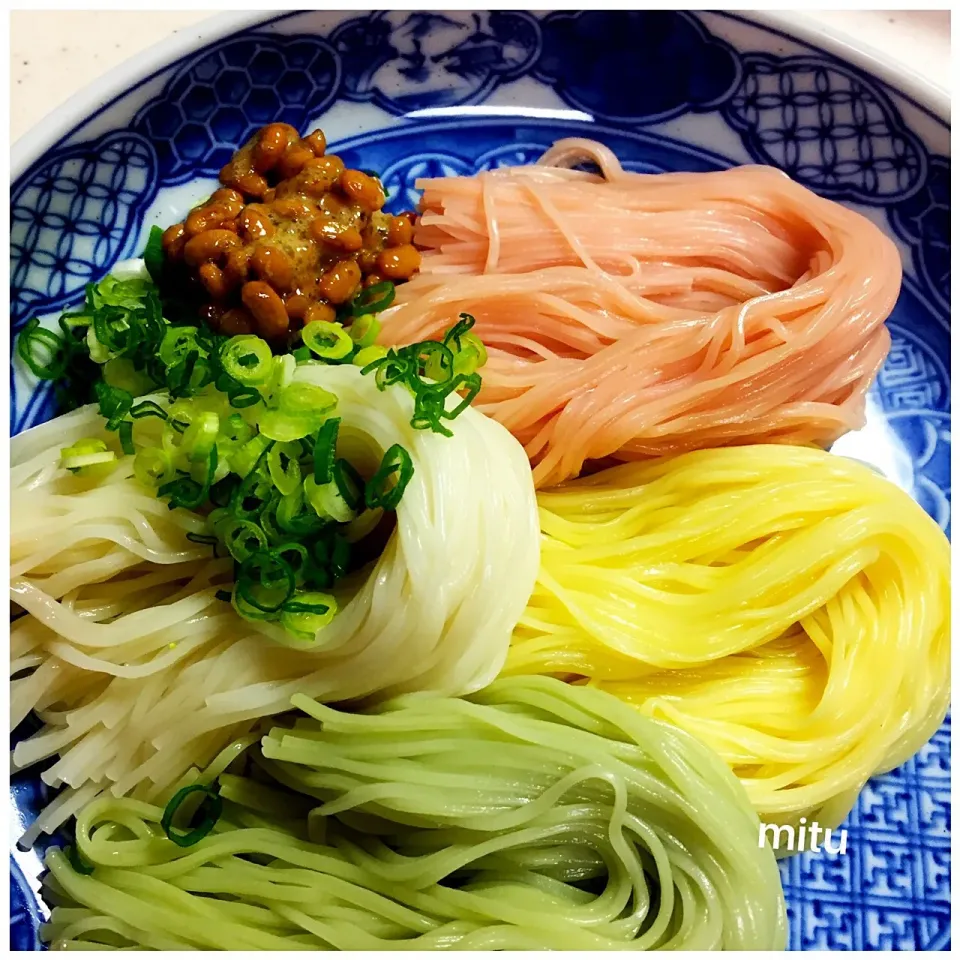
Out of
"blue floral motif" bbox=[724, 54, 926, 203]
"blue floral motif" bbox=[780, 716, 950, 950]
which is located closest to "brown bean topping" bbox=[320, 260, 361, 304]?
"blue floral motif" bbox=[724, 54, 926, 203]

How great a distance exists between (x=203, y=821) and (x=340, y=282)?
1.47 m

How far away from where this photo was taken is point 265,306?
85.4 inches

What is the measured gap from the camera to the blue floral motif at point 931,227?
2.62 metres

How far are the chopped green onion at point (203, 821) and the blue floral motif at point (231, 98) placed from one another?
188cm

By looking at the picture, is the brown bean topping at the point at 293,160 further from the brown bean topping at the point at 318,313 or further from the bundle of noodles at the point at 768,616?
the bundle of noodles at the point at 768,616

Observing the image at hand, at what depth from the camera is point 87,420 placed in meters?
2.19

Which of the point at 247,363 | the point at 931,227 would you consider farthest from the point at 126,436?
the point at 931,227

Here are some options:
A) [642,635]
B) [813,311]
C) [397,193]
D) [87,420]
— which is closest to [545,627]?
[642,635]

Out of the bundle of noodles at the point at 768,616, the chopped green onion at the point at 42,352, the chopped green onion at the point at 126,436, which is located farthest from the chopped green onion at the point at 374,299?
the chopped green onion at the point at 42,352

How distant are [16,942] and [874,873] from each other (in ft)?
7.56

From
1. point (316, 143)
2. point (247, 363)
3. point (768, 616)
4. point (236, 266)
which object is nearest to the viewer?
point (247, 363)

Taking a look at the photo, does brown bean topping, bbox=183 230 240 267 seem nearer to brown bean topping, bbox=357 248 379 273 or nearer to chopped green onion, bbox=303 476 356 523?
brown bean topping, bbox=357 248 379 273

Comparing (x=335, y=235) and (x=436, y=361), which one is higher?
(x=335, y=235)

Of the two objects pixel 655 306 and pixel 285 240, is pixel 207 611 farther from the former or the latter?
pixel 655 306
